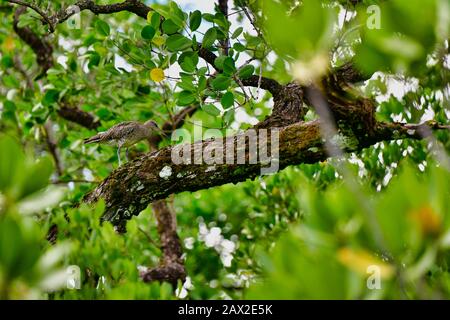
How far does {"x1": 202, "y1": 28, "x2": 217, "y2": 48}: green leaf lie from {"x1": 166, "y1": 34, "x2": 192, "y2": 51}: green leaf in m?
0.08

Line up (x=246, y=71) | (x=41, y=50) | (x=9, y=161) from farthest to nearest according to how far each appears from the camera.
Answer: (x=41, y=50), (x=246, y=71), (x=9, y=161)

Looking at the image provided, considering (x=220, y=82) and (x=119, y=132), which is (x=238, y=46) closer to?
(x=220, y=82)

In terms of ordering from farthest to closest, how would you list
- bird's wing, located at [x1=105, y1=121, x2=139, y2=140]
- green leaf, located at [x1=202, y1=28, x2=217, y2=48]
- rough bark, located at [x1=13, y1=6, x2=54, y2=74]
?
rough bark, located at [x1=13, y1=6, x2=54, y2=74], bird's wing, located at [x1=105, y1=121, x2=139, y2=140], green leaf, located at [x1=202, y1=28, x2=217, y2=48]

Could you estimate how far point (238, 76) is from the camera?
2701mm

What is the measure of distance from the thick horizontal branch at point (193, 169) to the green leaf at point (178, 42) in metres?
0.41

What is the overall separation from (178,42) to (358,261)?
1769 millimetres

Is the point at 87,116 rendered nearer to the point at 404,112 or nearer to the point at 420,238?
the point at 404,112

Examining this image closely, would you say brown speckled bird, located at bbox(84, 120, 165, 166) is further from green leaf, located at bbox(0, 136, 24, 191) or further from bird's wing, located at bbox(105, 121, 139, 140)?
green leaf, located at bbox(0, 136, 24, 191)

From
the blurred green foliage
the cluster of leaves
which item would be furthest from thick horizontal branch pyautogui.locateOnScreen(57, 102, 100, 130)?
the cluster of leaves

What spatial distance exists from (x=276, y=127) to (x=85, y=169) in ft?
8.72

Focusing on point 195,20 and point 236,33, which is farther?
point 236,33

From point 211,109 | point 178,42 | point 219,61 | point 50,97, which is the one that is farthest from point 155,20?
point 50,97

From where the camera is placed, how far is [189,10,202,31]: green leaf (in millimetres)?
2658

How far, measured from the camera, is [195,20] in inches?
105
